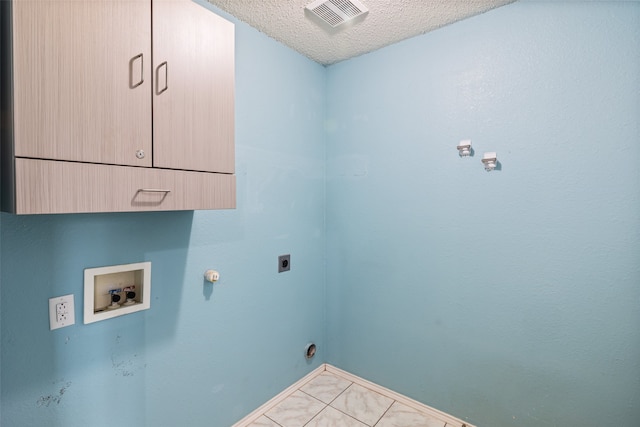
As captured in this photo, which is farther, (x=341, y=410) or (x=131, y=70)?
(x=341, y=410)

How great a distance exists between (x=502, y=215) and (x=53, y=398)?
7.20 feet

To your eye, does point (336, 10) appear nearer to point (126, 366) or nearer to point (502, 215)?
point (502, 215)

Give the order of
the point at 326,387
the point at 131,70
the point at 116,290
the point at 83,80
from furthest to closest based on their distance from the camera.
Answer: the point at 326,387 → the point at 116,290 → the point at 131,70 → the point at 83,80

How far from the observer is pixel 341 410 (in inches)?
77.2

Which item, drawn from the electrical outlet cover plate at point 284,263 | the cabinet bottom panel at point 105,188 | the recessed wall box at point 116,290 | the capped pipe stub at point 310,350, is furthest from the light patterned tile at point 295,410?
the cabinet bottom panel at point 105,188

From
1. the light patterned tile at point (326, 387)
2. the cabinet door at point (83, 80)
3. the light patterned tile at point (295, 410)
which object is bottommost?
the light patterned tile at point (295, 410)

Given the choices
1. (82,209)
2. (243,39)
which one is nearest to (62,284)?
(82,209)

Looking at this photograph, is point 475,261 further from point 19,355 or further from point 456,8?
point 19,355

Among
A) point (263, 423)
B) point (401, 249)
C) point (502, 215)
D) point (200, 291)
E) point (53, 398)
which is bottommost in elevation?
point (263, 423)

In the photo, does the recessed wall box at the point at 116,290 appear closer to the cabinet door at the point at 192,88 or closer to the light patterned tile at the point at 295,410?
the cabinet door at the point at 192,88

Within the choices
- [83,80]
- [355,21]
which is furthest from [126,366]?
[355,21]

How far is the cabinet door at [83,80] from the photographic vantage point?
0.82m

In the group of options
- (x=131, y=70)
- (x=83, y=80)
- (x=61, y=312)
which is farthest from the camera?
(x=61, y=312)

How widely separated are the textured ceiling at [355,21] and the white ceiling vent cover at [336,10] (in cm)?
4
